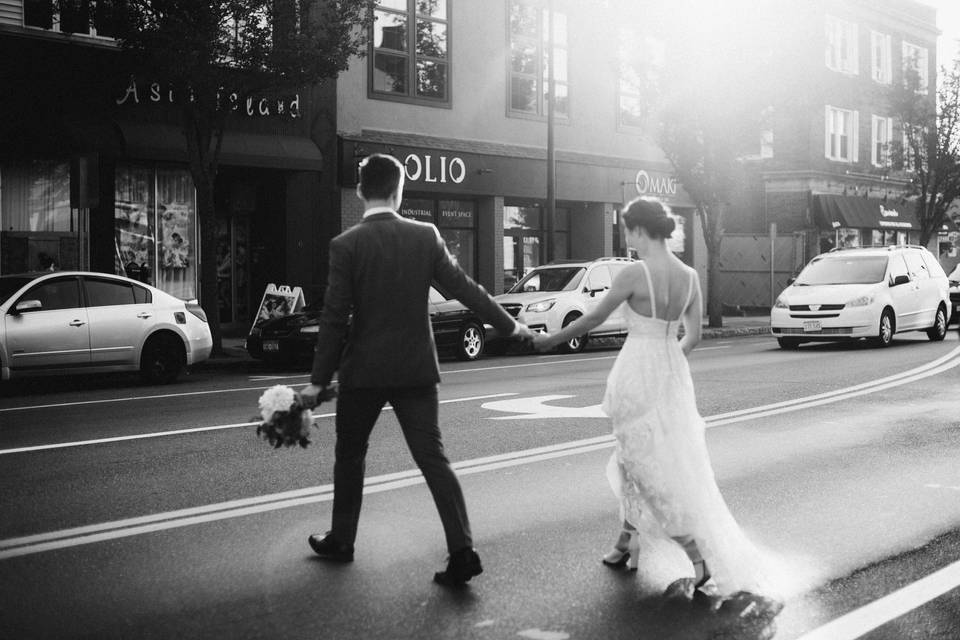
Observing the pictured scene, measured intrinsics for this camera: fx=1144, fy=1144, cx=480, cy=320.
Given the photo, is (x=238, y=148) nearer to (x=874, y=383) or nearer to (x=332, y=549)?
(x=874, y=383)

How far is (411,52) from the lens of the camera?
2538 cm

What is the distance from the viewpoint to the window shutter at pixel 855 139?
42500 mm

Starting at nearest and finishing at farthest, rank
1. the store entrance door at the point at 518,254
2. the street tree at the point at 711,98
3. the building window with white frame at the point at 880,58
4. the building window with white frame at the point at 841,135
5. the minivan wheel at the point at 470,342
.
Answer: the minivan wheel at the point at 470,342 < the street tree at the point at 711,98 < the store entrance door at the point at 518,254 < the building window with white frame at the point at 841,135 < the building window with white frame at the point at 880,58

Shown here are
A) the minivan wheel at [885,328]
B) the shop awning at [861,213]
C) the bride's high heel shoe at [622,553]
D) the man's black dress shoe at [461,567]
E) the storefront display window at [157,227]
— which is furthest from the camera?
the shop awning at [861,213]

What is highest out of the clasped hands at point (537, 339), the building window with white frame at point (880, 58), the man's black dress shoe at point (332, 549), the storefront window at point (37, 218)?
the building window with white frame at point (880, 58)

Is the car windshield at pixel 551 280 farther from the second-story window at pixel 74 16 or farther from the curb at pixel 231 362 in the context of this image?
the second-story window at pixel 74 16

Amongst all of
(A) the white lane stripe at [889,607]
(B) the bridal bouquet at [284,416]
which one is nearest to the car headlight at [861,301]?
(A) the white lane stripe at [889,607]

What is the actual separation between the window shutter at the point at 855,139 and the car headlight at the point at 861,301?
24.2 metres

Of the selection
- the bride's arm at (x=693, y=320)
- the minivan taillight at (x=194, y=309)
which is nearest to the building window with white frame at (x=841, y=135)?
the minivan taillight at (x=194, y=309)

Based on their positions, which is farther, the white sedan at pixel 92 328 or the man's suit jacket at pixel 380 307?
the white sedan at pixel 92 328

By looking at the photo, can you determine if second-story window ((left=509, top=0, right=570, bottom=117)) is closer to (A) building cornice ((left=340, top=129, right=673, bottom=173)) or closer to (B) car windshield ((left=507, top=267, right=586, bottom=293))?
(A) building cornice ((left=340, top=129, right=673, bottom=173))

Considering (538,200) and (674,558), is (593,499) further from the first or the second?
(538,200)

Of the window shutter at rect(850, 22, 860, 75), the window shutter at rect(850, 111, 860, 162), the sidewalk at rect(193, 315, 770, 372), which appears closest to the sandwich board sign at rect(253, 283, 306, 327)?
the sidewalk at rect(193, 315, 770, 372)

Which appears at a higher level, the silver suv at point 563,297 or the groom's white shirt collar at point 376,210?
the groom's white shirt collar at point 376,210
